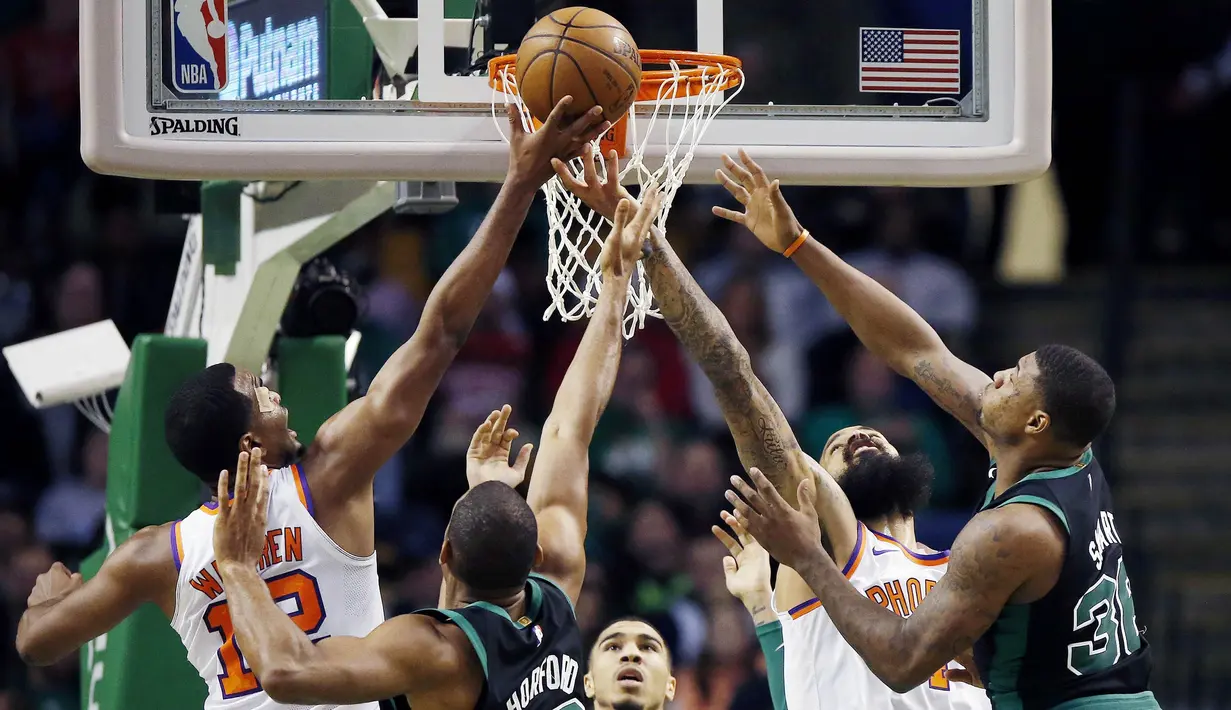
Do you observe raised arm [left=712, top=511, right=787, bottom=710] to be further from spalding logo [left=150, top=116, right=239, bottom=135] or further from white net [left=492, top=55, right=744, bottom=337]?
Result: spalding logo [left=150, top=116, right=239, bottom=135]

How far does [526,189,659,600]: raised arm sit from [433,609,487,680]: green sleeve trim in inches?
17.9

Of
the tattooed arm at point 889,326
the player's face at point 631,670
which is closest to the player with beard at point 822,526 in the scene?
the tattooed arm at point 889,326

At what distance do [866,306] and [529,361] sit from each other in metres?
4.96

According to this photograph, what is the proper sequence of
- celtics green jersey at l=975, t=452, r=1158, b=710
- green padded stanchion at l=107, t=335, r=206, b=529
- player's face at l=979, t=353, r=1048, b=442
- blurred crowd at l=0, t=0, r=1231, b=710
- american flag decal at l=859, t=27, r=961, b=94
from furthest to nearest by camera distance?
blurred crowd at l=0, t=0, r=1231, b=710 → green padded stanchion at l=107, t=335, r=206, b=529 → american flag decal at l=859, t=27, r=961, b=94 → player's face at l=979, t=353, r=1048, b=442 → celtics green jersey at l=975, t=452, r=1158, b=710

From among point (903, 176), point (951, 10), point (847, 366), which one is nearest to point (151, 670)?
point (903, 176)

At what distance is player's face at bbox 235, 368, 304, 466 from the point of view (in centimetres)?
438

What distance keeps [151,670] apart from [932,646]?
2.97 m

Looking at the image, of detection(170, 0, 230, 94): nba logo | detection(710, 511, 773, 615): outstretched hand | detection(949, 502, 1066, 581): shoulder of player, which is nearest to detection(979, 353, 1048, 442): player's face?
detection(949, 502, 1066, 581): shoulder of player

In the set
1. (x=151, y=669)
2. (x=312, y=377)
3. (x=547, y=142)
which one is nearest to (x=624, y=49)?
(x=547, y=142)

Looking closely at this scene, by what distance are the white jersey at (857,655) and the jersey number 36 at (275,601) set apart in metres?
1.44

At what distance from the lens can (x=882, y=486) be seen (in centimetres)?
518

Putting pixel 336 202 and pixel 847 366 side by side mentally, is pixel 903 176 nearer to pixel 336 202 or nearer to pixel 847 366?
pixel 336 202

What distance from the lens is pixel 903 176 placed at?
4.91 meters

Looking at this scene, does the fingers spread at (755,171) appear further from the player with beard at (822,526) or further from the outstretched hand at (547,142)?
the outstretched hand at (547,142)
